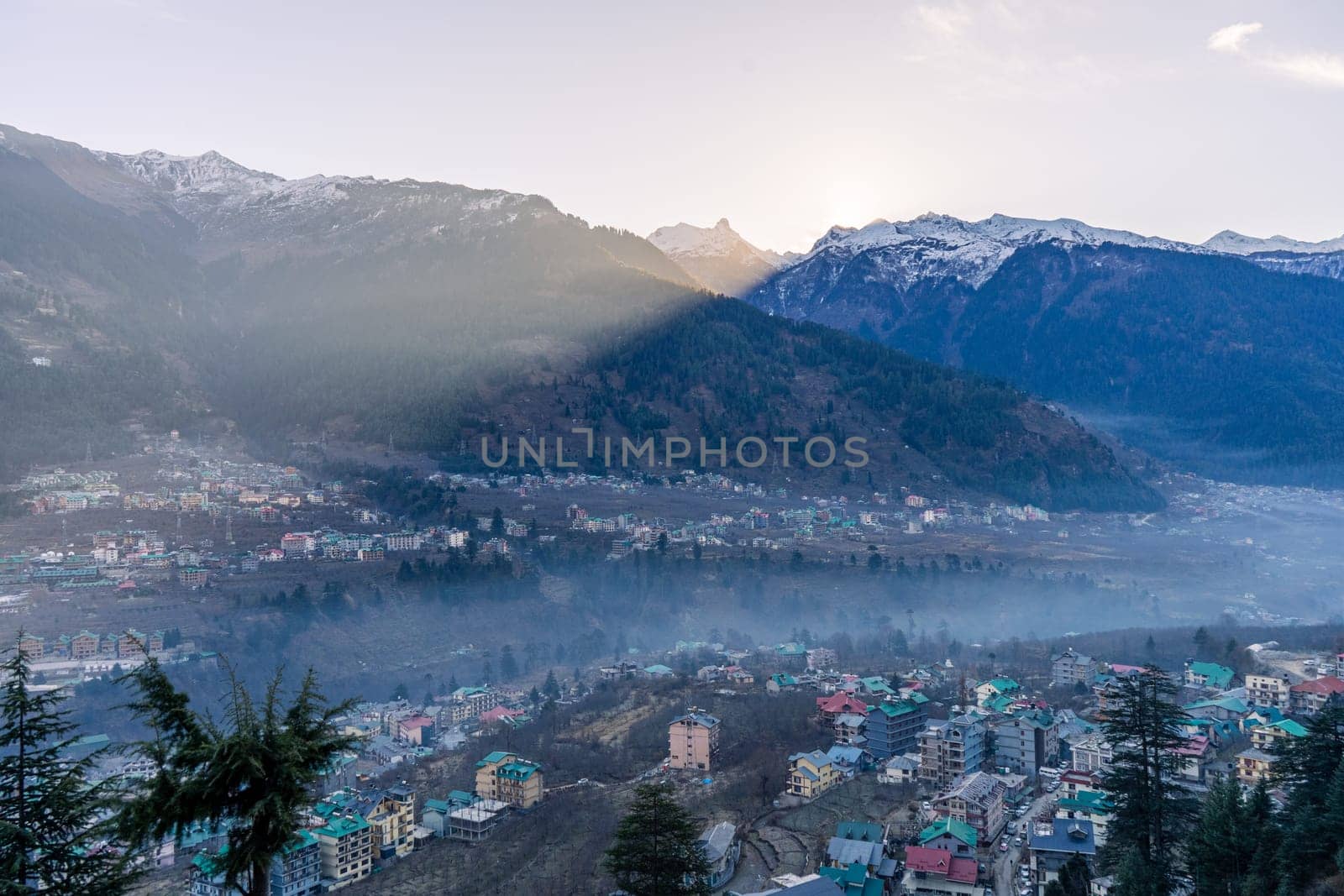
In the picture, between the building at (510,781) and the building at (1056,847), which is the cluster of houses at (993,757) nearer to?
the building at (1056,847)

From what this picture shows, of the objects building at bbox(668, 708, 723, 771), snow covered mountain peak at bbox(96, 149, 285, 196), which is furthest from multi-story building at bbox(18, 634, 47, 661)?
snow covered mountain peak at bbox(96, 149, 285, 196)

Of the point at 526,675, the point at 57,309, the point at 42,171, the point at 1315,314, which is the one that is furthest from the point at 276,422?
the point at 1315,314

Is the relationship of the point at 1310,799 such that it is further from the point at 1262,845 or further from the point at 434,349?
the point at 434,349

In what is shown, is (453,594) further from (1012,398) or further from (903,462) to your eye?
(1012,398)

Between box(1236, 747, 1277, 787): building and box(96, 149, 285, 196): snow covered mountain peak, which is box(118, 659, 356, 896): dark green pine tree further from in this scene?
box(96, 149, 285, 196): snow covered mountain peak

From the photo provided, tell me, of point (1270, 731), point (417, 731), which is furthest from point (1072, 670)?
point (417, 731)

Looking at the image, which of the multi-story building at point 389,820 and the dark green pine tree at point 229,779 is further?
the multi-story building at point 389,820

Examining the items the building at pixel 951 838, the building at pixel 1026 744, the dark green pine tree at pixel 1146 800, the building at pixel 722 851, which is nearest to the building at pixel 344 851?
the building at pixel 722 851
